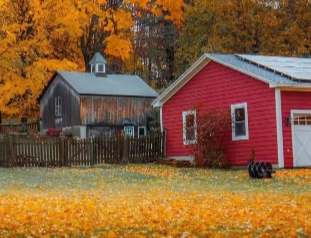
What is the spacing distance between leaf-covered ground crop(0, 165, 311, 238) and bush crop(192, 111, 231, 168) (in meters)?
3.28

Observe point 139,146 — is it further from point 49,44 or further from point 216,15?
point 216,15

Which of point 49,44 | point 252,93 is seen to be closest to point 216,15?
point 49,44

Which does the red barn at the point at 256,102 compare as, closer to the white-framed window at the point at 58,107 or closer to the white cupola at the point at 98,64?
the white cupola at the point at 98,64

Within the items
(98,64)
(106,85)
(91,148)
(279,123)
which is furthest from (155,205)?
(98,64)

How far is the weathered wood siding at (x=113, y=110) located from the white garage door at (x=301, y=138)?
1778 centimetres

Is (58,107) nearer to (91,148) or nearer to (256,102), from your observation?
(91,148)

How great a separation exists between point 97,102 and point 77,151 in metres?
11.6

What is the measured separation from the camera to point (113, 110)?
41.3 metres

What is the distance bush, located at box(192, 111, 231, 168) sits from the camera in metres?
27.3

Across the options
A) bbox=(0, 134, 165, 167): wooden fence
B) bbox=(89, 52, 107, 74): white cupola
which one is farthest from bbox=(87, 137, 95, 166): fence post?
bbox=(89, 52, 107, 74): white cupola

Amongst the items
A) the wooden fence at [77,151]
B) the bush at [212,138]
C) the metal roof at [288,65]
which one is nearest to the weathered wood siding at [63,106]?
the wooden fence at [77,151]

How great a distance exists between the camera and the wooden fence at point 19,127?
1732 inches

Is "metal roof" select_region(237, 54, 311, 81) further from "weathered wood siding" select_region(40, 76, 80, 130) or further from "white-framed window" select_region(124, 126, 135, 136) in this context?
"weathered wood siding" select_region(40, 76, 80, 130)

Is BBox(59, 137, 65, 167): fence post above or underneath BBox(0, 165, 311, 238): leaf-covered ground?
above
